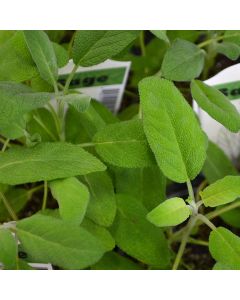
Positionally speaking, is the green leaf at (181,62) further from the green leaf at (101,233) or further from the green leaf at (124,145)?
the green leaf at (101,233)

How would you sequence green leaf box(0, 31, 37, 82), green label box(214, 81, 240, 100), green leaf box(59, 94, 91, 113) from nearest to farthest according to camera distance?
green leaf box(59, 94, 91, 113) < green leaf box(0, 31, 37, 82) < green label box(214, 81, 240, 100)

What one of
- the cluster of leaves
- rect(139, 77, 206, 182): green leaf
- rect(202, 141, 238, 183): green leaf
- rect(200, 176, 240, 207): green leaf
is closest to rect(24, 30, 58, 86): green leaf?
the cluster of leaves

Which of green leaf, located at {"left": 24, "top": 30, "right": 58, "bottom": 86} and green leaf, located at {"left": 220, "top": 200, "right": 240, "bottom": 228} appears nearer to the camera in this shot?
green leaf, located at {"left": 24, "top": 30, "right": 58, "bottom": 86}

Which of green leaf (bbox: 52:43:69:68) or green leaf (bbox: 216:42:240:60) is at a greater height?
green leaf (bbox: 52:43:69:68)

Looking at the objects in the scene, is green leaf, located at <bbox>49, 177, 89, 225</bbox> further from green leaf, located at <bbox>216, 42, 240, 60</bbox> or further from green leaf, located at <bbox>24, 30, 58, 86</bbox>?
green leaf, located at <bbox>216, 42, 240, 60</bbox>

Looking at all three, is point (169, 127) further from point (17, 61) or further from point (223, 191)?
point (17, 61)

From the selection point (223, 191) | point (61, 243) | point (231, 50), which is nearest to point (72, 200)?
point (61, 243)
